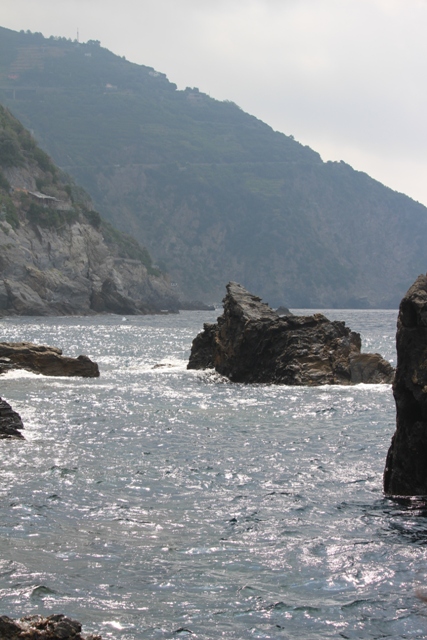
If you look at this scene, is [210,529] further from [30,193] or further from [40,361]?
[30,193]

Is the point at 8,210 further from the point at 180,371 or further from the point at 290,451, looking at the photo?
the point at 290,451

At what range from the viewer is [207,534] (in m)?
12.7

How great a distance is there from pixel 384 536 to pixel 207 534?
2.65 m

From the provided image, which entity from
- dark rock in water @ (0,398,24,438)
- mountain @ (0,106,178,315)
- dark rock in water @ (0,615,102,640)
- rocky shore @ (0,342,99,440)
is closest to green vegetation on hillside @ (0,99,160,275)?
mountain @ (0,106,178,315)

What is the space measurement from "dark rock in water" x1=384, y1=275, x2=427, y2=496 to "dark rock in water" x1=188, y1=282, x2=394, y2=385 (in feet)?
65.4

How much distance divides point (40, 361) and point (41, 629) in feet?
99.2

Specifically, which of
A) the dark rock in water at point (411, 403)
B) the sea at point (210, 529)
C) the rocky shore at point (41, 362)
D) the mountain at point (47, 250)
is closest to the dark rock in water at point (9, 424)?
the sea at point (210, 529)

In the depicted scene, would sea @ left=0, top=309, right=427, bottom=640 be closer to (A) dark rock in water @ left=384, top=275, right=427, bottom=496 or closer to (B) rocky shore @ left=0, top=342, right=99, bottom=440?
(A) dark rock in water @ left=384, top=275, right=427, bottom=496

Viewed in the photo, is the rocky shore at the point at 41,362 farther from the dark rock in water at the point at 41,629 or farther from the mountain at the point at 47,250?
the mountain at the point at 47,250

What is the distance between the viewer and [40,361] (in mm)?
37312

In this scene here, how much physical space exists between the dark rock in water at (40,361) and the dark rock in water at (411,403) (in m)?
24.2

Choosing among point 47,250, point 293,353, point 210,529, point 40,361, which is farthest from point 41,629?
point 47,250

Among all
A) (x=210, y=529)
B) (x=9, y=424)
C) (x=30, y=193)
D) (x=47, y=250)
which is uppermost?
(x=30, y=193)

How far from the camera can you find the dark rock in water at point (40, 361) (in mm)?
37281
